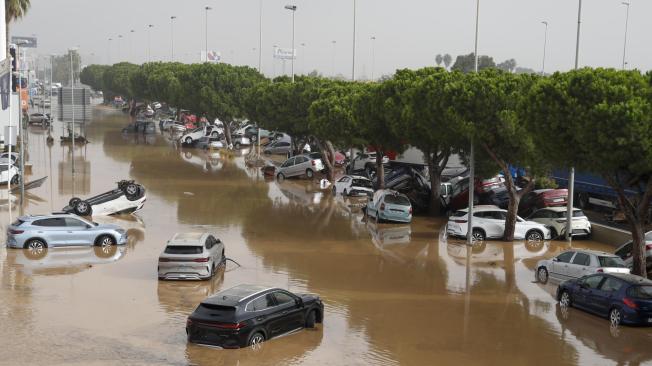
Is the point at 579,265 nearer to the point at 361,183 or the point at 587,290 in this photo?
the point at 587,290

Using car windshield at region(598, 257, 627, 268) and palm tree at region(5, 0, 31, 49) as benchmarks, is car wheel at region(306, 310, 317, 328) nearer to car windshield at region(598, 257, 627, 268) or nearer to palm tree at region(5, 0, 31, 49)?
car windshield at region(598, 257, 627, 268)

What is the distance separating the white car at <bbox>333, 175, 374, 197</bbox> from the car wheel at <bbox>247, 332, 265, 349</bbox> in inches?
1017

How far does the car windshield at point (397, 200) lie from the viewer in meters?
34.3

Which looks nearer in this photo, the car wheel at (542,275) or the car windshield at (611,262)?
the car windshield at (611,262)

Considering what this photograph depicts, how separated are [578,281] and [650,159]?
141 inches

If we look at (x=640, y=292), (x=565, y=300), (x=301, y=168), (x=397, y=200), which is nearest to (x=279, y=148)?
(x=301, y=168)

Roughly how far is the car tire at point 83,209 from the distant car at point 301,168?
709 inches

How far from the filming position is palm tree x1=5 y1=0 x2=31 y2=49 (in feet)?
222

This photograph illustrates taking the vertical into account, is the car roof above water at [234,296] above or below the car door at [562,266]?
above

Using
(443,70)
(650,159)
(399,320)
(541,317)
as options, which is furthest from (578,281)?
(443,70)

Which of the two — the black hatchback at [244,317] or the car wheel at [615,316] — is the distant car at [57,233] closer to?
the black hatchback at [244,317]

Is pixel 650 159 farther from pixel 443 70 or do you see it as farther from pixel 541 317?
pixel 443 70

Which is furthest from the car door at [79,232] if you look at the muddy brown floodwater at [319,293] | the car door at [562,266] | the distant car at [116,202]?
the car door at [562,266]

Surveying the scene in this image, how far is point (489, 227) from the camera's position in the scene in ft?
101
